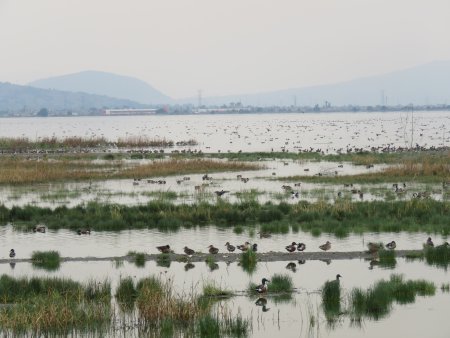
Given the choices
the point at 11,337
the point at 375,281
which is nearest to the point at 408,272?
the point at 375,281

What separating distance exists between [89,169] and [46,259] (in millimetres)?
30292

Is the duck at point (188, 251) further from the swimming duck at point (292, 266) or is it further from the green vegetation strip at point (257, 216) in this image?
the green vegetation strip at point (257, 216)

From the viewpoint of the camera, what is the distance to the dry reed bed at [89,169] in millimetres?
47156

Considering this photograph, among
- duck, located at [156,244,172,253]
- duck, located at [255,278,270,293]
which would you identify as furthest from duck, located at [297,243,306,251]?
duck, located at [255,278,270,293]

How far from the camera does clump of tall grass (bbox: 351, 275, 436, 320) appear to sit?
17.4 metres

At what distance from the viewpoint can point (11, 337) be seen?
1529 centimetres

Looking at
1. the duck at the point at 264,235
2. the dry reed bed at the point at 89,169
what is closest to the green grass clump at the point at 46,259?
the duck at the point at 264,235

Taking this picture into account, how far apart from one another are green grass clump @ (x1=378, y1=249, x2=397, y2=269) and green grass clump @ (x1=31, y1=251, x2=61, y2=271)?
32.7ft

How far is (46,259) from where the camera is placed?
927 inches

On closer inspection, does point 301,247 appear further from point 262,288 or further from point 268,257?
point 262,288

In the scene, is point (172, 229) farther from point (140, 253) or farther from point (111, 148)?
point (111, 148)

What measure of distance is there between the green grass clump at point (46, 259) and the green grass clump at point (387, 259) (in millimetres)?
9970

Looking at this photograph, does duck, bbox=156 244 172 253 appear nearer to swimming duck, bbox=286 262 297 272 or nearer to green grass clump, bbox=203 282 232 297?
swimming duck, bbox=286 262 297 272

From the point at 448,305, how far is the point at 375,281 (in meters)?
2.65
